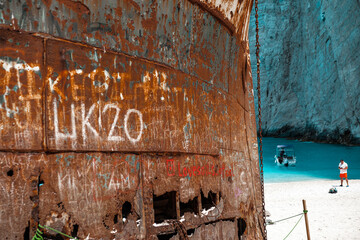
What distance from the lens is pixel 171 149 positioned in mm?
2688

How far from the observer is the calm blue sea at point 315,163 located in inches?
859

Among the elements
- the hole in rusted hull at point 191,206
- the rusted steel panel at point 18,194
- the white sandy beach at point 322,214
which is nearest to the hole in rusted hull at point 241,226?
the hole in rusted hull at point 191,206

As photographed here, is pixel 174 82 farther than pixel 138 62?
Yes

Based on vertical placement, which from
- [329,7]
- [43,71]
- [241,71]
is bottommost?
[43,71]

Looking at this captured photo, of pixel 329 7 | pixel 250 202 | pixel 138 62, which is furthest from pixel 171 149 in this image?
pixel 329 7

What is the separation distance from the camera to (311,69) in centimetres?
3159

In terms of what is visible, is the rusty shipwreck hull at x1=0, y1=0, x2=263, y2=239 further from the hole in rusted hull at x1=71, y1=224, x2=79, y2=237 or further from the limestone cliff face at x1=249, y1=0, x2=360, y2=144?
the limestone cliff face at x1=249, y1=0, x2=360, y2=144

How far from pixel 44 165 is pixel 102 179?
0.39m

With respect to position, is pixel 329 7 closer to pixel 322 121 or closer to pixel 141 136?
pixel 322 121

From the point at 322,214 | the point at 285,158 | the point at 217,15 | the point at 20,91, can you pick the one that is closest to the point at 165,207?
the point at 20,91

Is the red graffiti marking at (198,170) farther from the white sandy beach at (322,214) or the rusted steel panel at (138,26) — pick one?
the white sandy beach at (322,214)

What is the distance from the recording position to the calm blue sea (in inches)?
859

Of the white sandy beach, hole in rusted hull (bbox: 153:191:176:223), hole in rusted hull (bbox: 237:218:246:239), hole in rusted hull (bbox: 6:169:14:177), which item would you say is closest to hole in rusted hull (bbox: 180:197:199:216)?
hole in rusted hull (bbox: 153:191:176:223)

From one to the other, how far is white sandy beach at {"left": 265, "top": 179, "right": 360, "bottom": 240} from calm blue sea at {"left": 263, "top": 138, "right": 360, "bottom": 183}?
775cm
